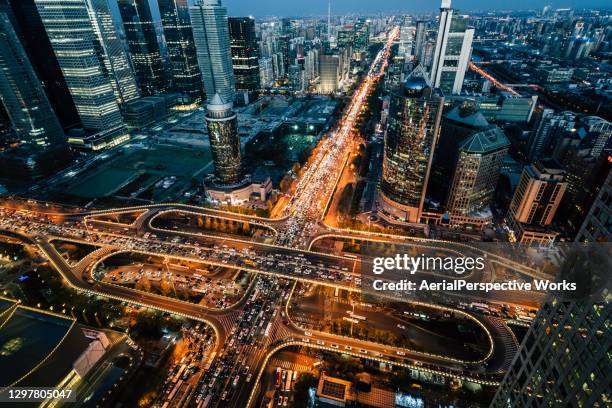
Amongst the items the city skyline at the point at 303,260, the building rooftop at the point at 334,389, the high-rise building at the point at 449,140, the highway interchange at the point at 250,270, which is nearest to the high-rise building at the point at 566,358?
the city skyline at the point at 303,260

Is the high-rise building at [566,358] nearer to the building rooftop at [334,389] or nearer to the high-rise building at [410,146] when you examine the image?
the building rooftop at [334,389]

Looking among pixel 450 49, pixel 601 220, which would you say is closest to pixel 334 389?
pixel 601 220

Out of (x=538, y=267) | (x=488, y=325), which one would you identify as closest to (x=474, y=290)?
(x=488, y=325)

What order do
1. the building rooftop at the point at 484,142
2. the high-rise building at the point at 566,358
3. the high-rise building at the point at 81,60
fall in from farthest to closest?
the high-rise building at the point at 81,60 < the building rooftop at the point at 484,142 < the high-rise building at the point at 566,358

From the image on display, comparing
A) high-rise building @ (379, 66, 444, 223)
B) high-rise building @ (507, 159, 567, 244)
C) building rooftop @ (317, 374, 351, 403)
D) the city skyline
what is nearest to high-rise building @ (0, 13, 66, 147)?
the city skyline

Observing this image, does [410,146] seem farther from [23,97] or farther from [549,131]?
[23,97]

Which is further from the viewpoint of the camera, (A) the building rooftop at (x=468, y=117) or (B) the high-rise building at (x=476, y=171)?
(A) the building rooftop at (x=468, y=117)
